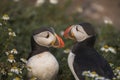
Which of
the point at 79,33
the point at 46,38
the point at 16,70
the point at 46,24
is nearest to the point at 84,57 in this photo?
the point at 79,33

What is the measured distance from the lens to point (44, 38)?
23.8 feet

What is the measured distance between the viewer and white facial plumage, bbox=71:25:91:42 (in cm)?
716

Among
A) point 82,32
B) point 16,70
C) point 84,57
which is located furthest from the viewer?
point 82,32

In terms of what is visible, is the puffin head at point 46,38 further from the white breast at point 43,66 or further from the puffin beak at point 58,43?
the white breast at point 43,66

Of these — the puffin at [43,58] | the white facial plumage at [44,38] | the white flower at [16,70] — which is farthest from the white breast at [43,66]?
the white flower at [16,70]

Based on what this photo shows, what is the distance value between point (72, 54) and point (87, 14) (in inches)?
256

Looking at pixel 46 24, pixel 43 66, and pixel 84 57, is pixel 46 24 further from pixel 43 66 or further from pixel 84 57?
pixel 84 57

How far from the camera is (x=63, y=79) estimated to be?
7.48 m

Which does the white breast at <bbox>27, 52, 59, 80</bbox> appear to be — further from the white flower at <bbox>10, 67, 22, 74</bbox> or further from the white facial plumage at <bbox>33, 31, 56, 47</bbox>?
the white flower at <bbox>10, 67, 22, 74</bbox>

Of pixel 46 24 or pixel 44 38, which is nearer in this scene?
pixel 44 38

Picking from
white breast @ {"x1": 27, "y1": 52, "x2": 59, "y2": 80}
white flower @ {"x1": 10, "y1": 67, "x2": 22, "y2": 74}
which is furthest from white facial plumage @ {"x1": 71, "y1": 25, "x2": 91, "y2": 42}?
white flower @ {"x1": 10, "y1": 67, "x2": 22, "y2": 74}

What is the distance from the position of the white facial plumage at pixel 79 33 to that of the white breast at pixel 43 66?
1.39 ft

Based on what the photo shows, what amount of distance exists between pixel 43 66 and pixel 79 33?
24.7 inches

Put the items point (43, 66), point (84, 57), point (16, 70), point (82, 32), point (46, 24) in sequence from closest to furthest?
1. point (16, 70)
2. point (84, 57)
3. point (43, 66)
4. point (82, 32)
5. point (46, 24)
